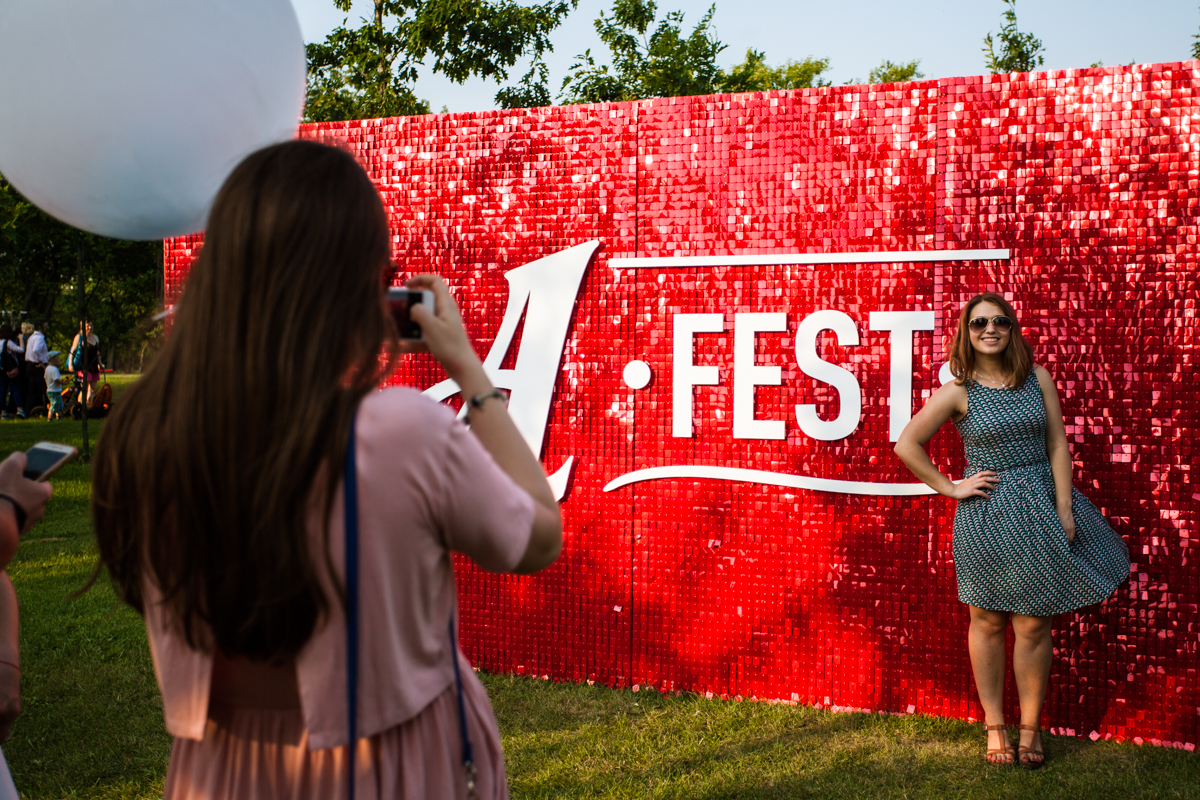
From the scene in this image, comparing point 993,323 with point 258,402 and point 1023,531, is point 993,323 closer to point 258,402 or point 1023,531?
point 1023,531

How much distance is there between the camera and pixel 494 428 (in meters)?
1.43

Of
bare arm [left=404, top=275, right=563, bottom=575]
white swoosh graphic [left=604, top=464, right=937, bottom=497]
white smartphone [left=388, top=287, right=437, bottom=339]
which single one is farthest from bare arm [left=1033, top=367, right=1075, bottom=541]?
white smartphone [left=388, top=287, right=437, bottom=339]

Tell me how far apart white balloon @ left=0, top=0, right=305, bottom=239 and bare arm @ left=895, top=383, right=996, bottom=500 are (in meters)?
2.75

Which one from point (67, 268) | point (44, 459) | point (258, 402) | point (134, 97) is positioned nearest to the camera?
point (258, 402)

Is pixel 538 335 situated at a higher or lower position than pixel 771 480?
higher

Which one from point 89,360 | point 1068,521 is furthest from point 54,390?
point 1068,521

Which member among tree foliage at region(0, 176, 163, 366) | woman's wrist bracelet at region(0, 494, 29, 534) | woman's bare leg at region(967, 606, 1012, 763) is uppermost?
tree foliage at region(0, 176, 163, 366)

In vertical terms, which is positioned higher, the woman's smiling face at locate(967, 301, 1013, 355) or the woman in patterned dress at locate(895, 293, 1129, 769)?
the woman's smiling face at locate(967, 301, 1013, 355)

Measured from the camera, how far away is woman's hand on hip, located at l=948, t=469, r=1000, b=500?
12.6 ft

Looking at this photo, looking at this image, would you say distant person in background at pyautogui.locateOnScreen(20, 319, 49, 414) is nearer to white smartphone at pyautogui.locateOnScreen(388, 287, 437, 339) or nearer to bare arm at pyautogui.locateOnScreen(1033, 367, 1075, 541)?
bare arm at pyautogui.locateOnScreen(1033, 367, 1075, 541)

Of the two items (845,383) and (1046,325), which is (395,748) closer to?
(845,383)

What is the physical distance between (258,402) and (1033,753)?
12.0 feet

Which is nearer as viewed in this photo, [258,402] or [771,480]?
[258,402]

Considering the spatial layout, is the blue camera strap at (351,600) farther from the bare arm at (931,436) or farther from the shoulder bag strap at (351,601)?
the bare arm at (931,436)
